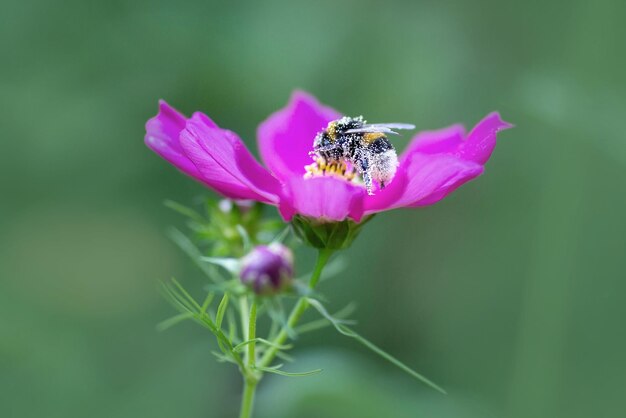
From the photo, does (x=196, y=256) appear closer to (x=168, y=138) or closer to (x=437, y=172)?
(x=168, y=138)

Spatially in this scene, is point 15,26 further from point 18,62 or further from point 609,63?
point 609,63

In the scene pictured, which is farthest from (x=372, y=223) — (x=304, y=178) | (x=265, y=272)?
(x=265, y=272)

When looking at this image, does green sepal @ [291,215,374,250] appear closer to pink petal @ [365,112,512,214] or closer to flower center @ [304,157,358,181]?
pink petal @ [365,112,512,214]

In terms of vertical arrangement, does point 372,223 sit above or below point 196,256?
below

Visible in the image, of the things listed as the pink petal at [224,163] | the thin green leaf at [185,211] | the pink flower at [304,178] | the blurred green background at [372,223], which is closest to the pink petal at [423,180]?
the pink flower at [304,178]

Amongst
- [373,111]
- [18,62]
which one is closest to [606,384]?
[373,111]

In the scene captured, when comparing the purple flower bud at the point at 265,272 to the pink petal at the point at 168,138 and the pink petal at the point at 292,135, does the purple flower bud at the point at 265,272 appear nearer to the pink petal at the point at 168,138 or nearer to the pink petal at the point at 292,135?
the pink petal at the point at 168,138
